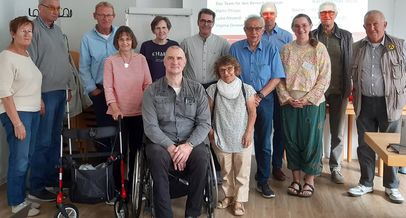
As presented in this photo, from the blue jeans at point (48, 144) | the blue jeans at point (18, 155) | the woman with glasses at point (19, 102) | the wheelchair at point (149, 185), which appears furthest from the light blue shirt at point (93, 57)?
the wheelchair at point (149, 185)

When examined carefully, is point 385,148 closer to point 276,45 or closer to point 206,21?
point 276,45

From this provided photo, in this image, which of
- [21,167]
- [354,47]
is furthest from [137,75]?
[354,47]

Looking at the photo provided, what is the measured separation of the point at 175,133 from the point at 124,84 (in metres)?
0.58

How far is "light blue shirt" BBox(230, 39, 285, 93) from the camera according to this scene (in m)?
3.19

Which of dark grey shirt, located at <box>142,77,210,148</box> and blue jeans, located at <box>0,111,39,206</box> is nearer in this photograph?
dark grey shirt, located at <box>142,77,210,148</box>

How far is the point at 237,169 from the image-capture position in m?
3.07

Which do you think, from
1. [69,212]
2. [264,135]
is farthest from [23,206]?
[264,135]

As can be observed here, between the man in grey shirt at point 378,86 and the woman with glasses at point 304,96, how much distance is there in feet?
1.08

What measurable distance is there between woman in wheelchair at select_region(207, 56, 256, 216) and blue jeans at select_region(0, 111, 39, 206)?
134 centimetres

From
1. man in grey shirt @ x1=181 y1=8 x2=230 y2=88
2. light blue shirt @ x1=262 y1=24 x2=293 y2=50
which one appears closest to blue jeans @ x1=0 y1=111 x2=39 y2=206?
man in grey shirt @ x1=181 y1=8 x2=230 y2=88

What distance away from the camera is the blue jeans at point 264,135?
3.28 meters

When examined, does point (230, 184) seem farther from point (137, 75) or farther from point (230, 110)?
point (137, 75)

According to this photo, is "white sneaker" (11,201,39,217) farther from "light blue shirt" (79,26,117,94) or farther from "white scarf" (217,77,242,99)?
"white scarf" (217,77,242,99)

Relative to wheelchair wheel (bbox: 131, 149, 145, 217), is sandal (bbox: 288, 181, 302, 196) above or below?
below
